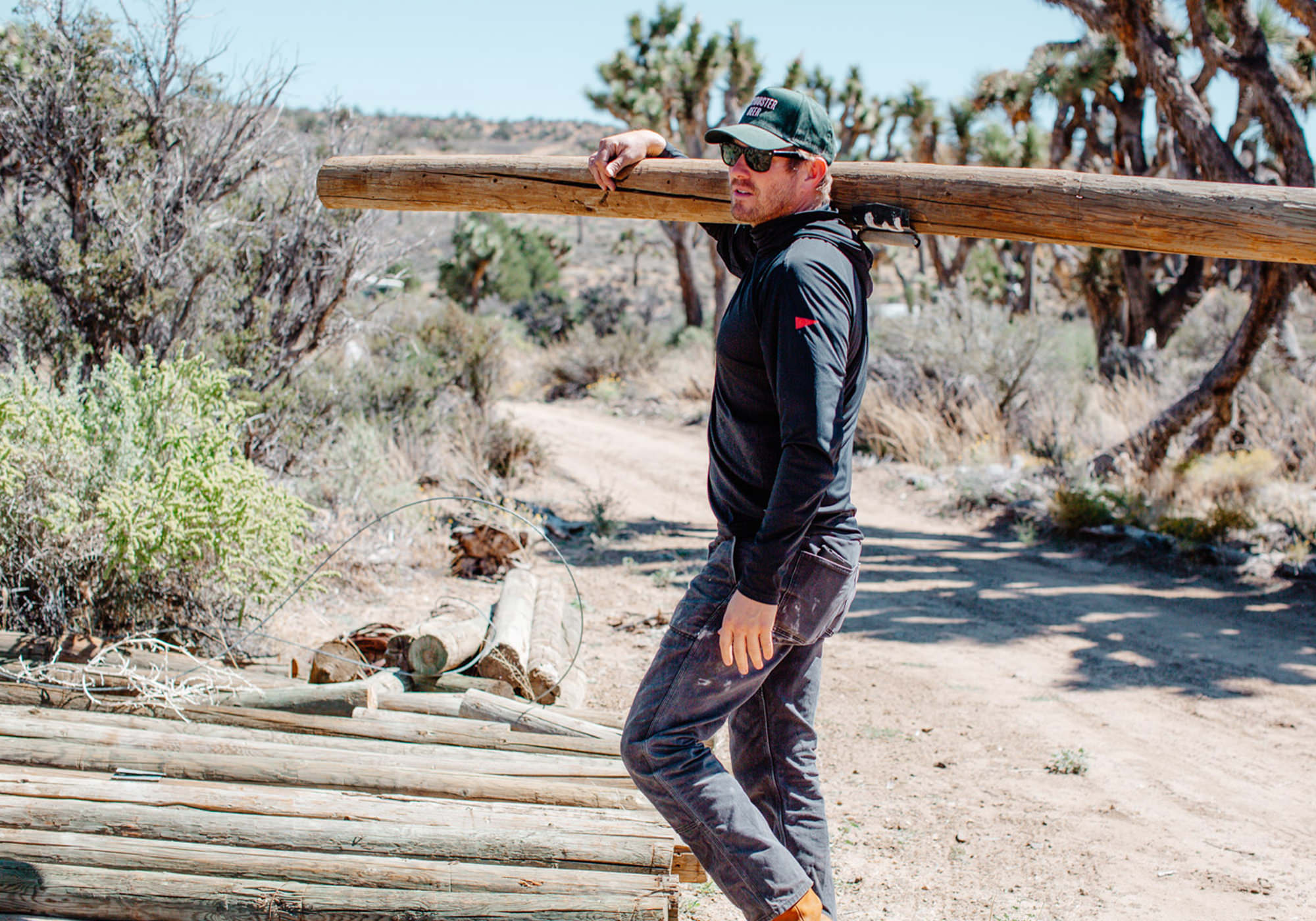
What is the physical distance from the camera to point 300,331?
765 centimetres

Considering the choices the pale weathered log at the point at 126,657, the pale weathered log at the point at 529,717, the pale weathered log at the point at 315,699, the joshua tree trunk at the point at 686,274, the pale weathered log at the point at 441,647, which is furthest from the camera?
the joshua tree trunk at the point at 686,274

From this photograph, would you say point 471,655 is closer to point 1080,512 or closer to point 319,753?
point 319,753

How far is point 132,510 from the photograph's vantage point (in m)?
4.16

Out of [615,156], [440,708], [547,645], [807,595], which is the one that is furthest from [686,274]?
[807,595]

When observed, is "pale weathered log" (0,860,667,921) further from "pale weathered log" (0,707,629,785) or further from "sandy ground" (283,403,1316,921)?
"sandy ground" (283,403,1316,921)

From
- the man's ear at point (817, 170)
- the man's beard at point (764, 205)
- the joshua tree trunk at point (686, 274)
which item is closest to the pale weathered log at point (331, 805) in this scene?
the man's beard at point (764, 205)

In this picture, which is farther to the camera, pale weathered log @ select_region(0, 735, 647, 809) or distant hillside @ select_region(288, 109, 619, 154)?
distant hillside @ select_region(288, 109, 619, 154)

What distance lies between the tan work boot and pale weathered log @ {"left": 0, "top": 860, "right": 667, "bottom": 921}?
0.44m

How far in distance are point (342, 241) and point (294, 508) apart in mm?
3466

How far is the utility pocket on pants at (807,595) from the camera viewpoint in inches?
87.4

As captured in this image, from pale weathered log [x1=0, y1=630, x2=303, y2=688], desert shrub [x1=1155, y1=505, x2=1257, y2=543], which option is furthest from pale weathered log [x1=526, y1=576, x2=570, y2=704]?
desert shrub [x1=1155, y1=505, x2=1257, y2=543]

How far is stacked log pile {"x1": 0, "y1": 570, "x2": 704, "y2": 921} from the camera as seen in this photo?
8.30 ft

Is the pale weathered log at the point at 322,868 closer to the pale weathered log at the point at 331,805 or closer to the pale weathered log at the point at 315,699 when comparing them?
the pale weathered log at the point at 331,805

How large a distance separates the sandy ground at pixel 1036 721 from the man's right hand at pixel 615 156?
2.28 metres
